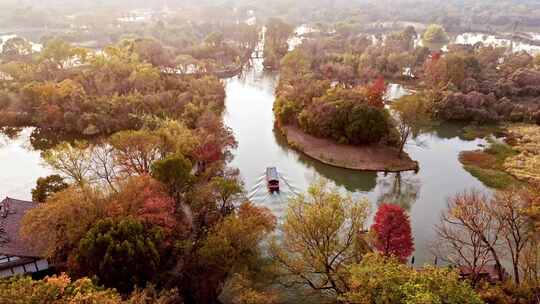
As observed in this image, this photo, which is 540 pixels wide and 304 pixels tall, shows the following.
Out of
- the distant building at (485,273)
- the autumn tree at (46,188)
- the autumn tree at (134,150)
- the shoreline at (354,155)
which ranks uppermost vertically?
the autumn tree at (134,150)

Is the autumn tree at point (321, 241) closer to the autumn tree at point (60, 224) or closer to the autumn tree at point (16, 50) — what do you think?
the autumn tree at point (60, 224)

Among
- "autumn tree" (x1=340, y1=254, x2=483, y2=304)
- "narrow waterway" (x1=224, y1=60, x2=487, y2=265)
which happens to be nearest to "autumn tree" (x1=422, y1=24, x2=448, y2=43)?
"narrow waterway" (x1=224, y1=60, x2=487, y2=265)

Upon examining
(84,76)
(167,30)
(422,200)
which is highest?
(167,30)

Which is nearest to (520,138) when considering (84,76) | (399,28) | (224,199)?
(224,199)

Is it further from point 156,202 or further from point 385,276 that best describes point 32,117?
point 385,276

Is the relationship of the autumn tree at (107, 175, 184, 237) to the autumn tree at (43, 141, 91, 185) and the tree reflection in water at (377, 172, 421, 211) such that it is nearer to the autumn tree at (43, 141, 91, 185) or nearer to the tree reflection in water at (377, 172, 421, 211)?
the autumn tree at (43, 141, 91, 185)

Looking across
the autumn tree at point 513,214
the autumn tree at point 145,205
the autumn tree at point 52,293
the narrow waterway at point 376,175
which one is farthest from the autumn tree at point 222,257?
the autumn tree at point 513,214
